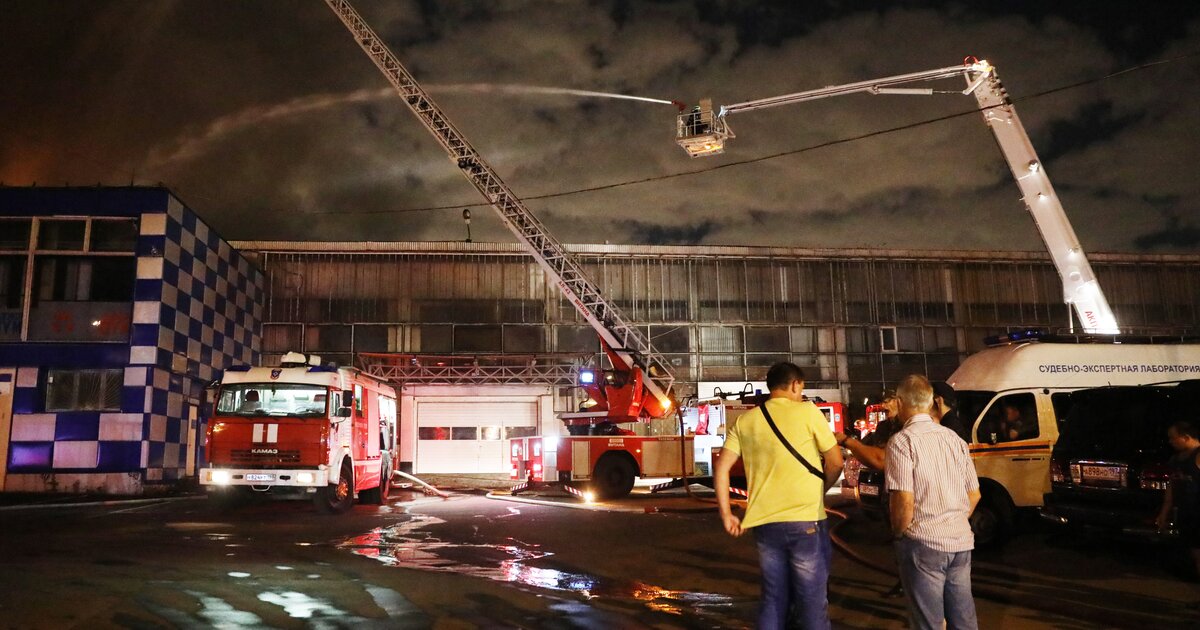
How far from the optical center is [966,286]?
31094mm

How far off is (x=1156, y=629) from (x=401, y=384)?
77.4 ft

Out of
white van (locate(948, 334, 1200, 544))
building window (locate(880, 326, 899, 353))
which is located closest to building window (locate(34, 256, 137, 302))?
white van (locate(948, 334, 1200, 544))

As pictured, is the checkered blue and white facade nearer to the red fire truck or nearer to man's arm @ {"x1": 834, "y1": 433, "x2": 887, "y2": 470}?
the red fire truck

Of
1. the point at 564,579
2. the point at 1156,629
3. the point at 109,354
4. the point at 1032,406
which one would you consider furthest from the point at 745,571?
the point at 109,354

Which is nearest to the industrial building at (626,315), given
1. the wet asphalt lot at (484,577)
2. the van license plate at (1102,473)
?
the wet asphalt lot at (484,577)

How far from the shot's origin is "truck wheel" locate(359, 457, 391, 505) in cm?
1670

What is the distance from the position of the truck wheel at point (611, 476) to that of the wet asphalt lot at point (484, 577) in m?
4.36

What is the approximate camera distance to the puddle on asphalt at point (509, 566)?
6.81m

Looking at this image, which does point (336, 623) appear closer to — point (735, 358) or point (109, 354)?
point (109, 354)

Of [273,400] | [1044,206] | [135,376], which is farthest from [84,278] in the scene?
[1044,206]

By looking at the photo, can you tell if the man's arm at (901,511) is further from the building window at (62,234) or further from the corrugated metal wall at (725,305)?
the corrugated metal wall at (725,305)

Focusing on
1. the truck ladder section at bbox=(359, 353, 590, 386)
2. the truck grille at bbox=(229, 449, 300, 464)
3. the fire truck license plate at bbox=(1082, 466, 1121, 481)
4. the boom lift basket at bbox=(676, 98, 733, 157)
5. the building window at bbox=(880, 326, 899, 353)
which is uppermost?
the boom lift basket at bbox=(676, 98, 733, 157)

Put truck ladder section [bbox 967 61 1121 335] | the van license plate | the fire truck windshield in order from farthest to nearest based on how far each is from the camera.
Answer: truck ladder section [bbox 967 61 1121 335]
the fire truck windshield
the van license plate

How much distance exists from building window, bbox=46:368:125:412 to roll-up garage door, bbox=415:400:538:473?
1065 cm
